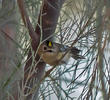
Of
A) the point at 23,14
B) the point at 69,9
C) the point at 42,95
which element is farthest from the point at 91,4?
the point at 42,95

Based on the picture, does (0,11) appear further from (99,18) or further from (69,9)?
(99,18)

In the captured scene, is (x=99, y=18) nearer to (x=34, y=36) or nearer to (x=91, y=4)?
(x=91, y=4)

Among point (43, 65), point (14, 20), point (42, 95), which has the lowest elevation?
point (42, 95)

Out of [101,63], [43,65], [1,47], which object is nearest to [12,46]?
[1,47]

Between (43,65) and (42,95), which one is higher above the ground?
(43,65)

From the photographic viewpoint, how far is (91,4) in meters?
0.81

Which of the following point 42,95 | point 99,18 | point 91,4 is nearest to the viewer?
point 99,18

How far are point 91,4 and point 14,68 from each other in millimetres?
271

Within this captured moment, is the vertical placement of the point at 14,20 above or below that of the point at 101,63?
above

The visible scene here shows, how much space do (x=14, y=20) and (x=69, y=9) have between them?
258 mm

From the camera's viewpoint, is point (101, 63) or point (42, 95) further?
point (42, 95)

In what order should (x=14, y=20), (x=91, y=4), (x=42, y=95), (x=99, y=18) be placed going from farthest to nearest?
(x=42, y=95) → (x=14, y=20) → (x=91, y=4) → (x=99, y=18)

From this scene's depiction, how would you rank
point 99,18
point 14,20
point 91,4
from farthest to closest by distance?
point 14,20 → point 91,4 → point 99,18

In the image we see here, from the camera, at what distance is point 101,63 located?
0.57m
